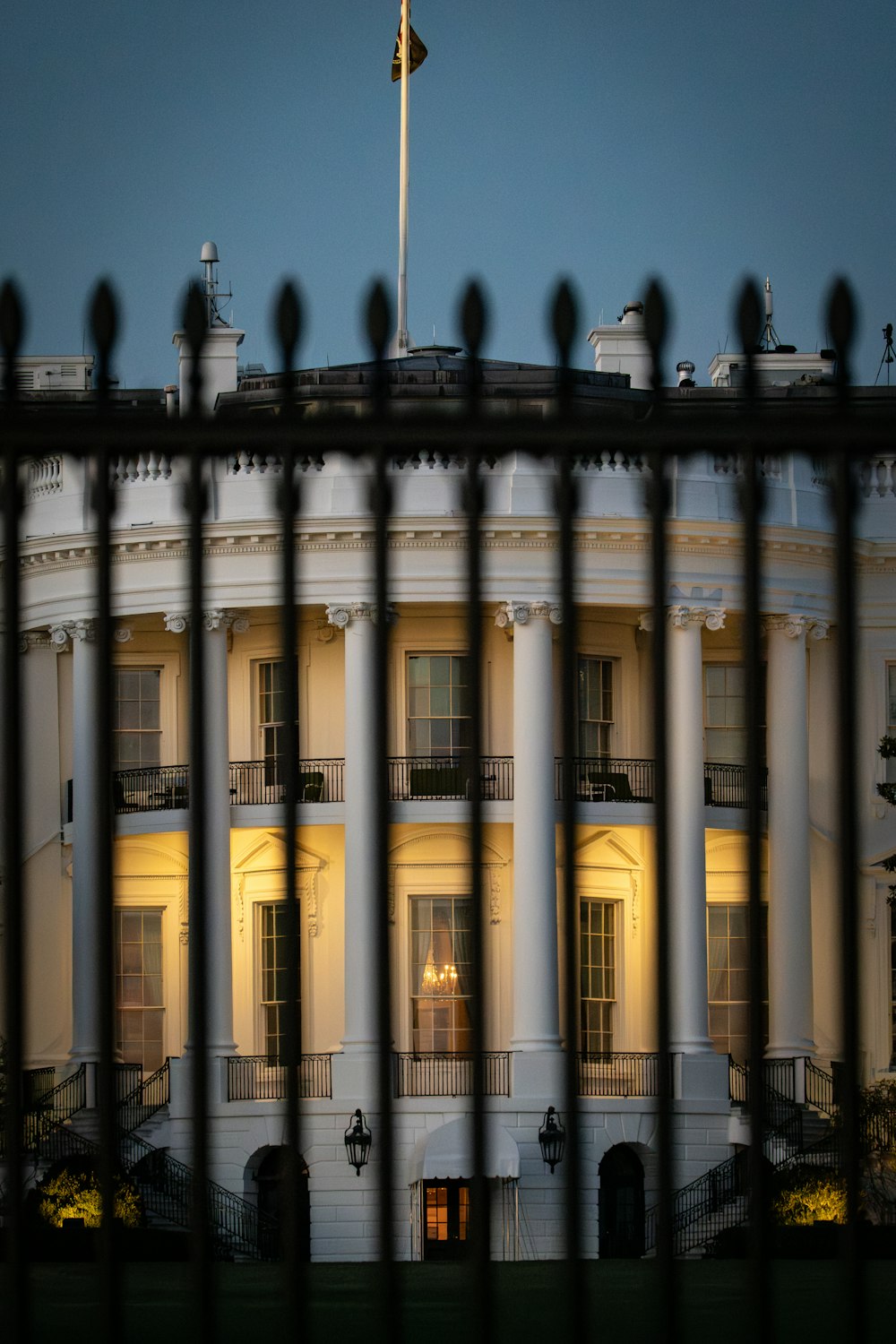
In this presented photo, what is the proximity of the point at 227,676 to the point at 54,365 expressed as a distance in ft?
49.9

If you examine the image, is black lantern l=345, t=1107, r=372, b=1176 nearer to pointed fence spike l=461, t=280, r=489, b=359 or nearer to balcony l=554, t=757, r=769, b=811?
balcony l=554, t=757, r=769, b=811

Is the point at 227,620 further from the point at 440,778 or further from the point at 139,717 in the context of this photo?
the point at 440,778

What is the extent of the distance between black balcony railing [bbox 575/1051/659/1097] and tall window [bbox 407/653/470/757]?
5.63m

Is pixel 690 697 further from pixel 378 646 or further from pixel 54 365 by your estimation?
pixel 378 646

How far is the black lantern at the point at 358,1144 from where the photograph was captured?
95.4ft

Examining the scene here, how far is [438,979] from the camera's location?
120 feet

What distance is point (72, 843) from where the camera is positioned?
3662 centimetres

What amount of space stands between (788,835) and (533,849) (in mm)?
3967

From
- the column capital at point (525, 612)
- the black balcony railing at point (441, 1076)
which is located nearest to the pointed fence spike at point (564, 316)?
the black balcony railing at point (441, 1076)

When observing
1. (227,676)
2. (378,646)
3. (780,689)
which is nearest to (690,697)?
(780,689)

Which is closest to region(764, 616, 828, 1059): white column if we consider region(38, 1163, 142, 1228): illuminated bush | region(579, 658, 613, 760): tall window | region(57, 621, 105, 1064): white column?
region(579, 658, 613, 760): tall window

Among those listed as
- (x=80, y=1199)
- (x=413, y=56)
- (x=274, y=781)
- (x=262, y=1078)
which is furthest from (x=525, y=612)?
(x=413, y=56)

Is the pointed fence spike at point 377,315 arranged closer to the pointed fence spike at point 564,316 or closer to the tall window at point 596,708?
the pointed fence spike at point 564,316

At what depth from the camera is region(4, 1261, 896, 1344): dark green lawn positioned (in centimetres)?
492
